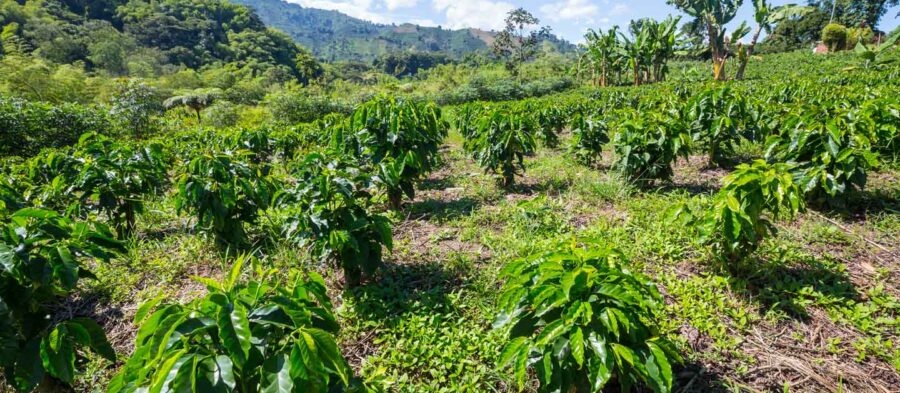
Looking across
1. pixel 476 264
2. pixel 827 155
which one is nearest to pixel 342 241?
pixel 476 264

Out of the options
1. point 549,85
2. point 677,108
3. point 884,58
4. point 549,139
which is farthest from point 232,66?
point 884,58

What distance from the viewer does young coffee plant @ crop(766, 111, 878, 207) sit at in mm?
3730

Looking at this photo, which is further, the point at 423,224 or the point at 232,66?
the point at 232,66

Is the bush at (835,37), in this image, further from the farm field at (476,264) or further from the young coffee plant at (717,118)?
the young coffee plant at (717,118)

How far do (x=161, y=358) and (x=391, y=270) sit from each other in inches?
97.4

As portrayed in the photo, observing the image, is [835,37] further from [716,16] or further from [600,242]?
[600,242]

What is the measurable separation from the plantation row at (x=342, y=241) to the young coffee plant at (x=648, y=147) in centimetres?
3

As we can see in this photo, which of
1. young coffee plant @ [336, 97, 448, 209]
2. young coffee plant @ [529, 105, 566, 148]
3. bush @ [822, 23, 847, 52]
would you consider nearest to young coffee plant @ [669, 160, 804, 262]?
young coffee plant @ [336, 97, 448, 209]

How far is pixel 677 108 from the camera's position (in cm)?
673

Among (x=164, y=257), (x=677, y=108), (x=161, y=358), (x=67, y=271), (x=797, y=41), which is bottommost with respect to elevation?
(x=164, y=257)

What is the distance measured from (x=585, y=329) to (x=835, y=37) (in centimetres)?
4846

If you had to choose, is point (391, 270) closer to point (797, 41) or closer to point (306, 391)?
point (306, 391)

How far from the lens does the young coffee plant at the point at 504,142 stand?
588cm

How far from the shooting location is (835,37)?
33656 mm
